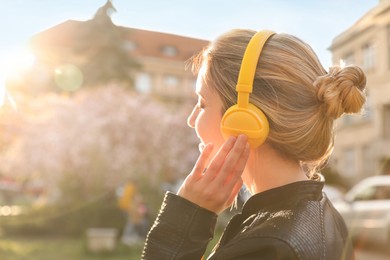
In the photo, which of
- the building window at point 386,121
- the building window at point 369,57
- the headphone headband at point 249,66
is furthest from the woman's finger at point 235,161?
the building window at point 386,121

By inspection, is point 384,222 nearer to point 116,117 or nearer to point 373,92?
point 116,117

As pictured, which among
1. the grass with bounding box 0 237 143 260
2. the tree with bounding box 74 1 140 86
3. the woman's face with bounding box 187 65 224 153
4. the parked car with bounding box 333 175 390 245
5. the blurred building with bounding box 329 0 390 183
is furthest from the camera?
the tree with bounding box 74 1 140 86

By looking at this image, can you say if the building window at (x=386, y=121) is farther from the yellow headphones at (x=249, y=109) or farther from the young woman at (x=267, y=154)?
the yellow headphones at (x=249, y=109)

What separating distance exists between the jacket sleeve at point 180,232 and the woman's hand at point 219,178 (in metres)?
0.02

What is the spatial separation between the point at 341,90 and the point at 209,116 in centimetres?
35

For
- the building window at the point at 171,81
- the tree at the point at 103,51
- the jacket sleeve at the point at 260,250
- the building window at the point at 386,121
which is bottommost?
the jacket sleeve at the point at 260,250

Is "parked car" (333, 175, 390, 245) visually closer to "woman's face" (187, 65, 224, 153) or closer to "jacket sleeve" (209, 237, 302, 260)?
"woman's face" (187, 65, 224, 153)

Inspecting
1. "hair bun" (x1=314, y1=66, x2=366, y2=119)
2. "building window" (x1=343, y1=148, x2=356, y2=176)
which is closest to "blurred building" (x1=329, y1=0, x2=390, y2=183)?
"building window" (x1=343, y1=148, x2=356, y2=176)

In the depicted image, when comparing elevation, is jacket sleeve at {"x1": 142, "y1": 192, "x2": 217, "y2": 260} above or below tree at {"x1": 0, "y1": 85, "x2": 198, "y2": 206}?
below

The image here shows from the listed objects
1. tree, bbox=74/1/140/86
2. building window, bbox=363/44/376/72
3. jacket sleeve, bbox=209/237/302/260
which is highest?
tree, bbox=74/1/140/86

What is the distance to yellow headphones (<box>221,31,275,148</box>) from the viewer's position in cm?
151

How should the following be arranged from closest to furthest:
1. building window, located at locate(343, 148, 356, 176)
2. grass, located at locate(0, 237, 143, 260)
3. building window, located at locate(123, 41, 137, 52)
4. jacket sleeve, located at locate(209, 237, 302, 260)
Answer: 1. jacket sleeve, located at locate(209, 237, 302, 260)
2. grass, located at locate(0, 237, 143, 260)
3. building window, located at locate(343, 148, 356, 176)
4. building window, located at locate(123, 41, 137, 52)

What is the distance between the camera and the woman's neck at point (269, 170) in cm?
155

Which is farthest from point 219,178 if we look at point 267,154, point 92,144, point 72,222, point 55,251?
point 92,144
